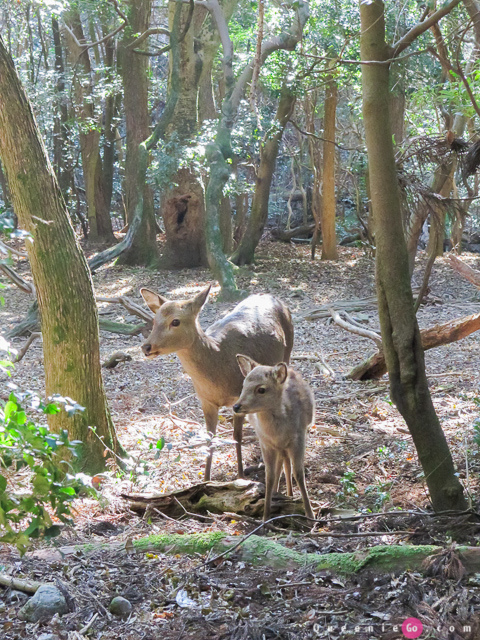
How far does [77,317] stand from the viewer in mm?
5539

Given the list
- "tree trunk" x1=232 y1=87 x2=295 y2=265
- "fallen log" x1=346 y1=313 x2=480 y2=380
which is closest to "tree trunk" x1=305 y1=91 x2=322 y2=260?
"tree trunk" x1=232 y1=87 x2=295 y2=265

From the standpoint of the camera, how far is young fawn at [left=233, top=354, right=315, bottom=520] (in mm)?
5148

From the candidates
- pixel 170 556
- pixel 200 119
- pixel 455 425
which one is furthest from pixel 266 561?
pixel 200 119

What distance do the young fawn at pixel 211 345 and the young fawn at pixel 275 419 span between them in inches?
23.8

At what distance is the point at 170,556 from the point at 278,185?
27.0 meters

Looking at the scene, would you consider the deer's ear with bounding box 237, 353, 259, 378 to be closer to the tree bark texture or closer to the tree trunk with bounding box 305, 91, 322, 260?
the tree trunk with bounding box 305, 91, 322, 260

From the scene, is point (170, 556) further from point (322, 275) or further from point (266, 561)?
point (322, 275)

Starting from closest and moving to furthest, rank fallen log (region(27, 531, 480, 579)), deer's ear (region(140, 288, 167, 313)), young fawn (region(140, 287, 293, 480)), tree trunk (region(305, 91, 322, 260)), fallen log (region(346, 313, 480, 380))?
fallen log (region(27, 531, 480, 579))
young fawn (region(140, 287, 293, 480))
deer's ear (region(140, 288, 167, 313))
fallen log (region(346, 313, 480, 380))
tree trunk (region(305, 91, 322, 260))

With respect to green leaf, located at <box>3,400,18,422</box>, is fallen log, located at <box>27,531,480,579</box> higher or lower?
lower

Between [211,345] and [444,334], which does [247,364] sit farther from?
[444,334]

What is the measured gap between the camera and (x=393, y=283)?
4.46m

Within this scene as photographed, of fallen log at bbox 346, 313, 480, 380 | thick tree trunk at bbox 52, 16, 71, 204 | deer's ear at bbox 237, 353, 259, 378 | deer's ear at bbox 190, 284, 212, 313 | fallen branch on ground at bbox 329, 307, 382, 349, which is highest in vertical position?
thick tree trunk at bbox 52, 16, 71, 204

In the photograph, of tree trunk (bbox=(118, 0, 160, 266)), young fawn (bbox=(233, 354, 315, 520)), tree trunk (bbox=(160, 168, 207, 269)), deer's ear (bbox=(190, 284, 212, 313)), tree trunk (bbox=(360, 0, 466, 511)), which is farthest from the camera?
tree trunk (bbox=(118, 0, 160, 266))

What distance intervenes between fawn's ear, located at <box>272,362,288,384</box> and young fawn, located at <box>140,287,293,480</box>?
37.5 inches
